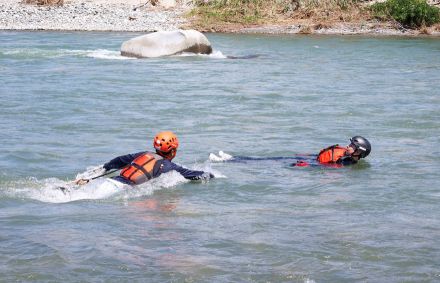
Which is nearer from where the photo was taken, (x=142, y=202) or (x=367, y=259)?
(x=367, y=259)

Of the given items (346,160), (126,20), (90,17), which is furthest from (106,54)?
(346,160)

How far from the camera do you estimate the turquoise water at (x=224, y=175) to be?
8.80 metres

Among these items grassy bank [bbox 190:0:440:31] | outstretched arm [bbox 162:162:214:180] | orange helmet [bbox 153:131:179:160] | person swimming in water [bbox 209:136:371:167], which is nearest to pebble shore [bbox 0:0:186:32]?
grassy bank [bbox 190:0:440:31]

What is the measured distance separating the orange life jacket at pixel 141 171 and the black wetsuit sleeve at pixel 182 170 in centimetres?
12

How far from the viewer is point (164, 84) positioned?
22.1m

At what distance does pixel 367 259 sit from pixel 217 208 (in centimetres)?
241

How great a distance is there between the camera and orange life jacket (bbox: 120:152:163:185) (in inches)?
436

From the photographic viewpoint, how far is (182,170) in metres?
11.3

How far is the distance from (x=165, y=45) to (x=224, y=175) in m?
15.3

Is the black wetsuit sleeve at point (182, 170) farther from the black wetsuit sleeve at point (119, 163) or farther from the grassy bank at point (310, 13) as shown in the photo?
the grassy bank at point (310, 13)

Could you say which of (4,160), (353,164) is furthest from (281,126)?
(4,160)

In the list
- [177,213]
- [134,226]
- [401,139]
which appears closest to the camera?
[134,226]

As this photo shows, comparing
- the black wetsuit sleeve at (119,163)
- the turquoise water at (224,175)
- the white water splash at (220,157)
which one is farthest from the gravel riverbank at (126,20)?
the black wetsuit sleeve at (119,163)

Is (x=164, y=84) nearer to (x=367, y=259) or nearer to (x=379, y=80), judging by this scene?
(x=379, y=80)
